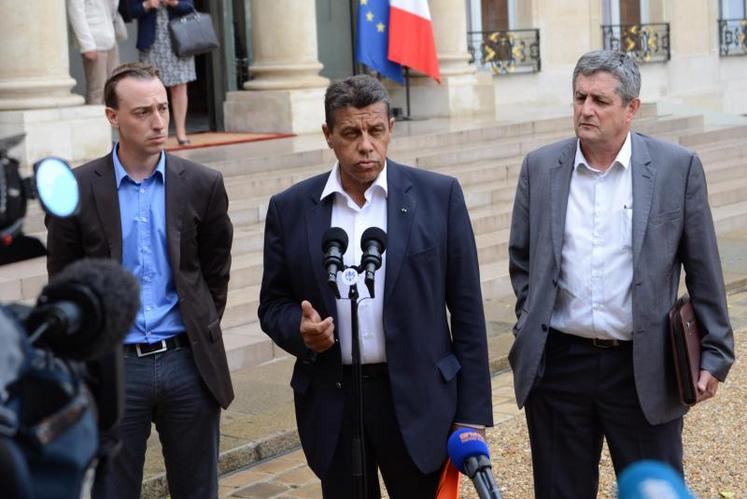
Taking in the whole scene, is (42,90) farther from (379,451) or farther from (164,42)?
(379,451)

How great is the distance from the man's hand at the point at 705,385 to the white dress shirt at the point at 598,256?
0.90ft

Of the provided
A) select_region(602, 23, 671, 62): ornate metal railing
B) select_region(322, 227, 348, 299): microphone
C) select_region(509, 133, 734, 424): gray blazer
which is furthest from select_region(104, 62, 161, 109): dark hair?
select_region(602, 23, 671, 62): ornate metal railing

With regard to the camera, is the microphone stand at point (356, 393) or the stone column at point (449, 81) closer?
the microphone stand at point (356, 393)

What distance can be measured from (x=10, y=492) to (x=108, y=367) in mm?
466

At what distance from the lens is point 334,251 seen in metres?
3.95

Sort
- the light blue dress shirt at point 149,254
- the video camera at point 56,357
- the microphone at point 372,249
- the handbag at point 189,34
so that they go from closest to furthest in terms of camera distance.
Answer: the video camera at point 56,357 → the microphone at point 372,249 → the light blue dress shirt at point 149,254 → the handbag at point 189,34

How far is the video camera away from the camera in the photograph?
6.40 ft

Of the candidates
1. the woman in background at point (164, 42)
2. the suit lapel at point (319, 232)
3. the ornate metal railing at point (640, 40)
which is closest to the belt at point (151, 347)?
the suit lapel at point (319, 232)

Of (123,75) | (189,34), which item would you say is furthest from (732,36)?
(123,75)

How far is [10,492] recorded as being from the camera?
72.1 inches

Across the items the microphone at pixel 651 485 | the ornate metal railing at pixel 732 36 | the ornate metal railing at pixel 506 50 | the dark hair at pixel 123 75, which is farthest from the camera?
the ornate metal railing at pixel 732 36

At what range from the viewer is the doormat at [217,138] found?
1420cm

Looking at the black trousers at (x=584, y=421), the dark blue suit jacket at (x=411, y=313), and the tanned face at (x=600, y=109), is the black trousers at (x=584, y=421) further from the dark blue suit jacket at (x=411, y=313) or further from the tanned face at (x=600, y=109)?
the tanned face at (x=600, y=109)

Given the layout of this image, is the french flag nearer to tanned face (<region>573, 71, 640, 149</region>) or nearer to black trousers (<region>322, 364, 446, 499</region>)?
tanned face (<region>573, 71, 640, 149</region>)
